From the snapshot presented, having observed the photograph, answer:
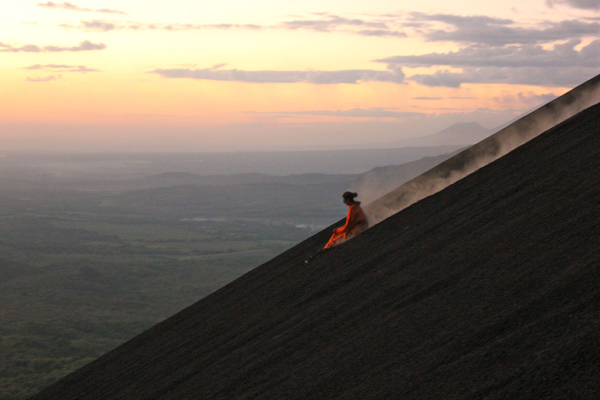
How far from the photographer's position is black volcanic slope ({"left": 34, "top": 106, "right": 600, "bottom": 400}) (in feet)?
18.7

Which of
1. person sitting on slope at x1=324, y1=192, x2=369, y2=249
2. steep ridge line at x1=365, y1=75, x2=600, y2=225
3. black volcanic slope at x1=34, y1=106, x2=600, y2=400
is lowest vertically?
black volcanic slope at x1=34, y1=106, x2=600, y2=400

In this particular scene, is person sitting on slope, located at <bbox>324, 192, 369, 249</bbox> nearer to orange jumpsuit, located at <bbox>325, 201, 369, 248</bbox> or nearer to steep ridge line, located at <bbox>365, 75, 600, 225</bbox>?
orange jumpsuit, located at <bbox>325, 201, 369, 248</bbox>

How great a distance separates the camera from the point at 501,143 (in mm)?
16188

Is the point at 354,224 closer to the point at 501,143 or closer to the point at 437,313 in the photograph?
the point at 501,143

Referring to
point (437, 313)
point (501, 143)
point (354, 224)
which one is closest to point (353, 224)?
point (354, 224)

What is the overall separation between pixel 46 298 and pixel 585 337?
195363mm

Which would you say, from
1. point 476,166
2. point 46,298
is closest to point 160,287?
point 46,298

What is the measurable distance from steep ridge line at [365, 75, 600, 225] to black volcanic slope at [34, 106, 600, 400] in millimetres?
1788

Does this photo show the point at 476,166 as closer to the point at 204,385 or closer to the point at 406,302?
the point at 406,302

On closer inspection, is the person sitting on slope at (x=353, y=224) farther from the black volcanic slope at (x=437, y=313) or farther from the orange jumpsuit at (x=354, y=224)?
the black volcanic slope at (x=437, y=313)

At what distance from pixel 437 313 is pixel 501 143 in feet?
32.4

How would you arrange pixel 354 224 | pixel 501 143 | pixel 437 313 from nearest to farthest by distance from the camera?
pixel 437 313, pixel 354 224, pixel 501 143

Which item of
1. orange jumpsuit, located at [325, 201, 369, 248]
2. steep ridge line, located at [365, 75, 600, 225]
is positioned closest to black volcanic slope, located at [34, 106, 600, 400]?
orange jumpsuit, located at [325, 201, 369, 248]

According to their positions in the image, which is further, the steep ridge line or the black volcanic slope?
the steep ridge line
